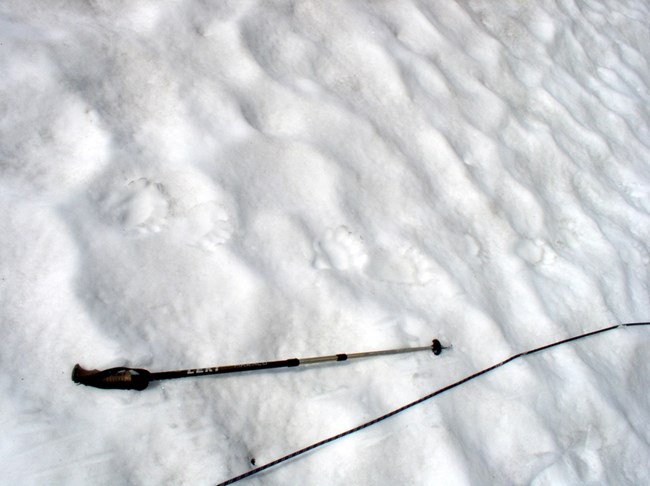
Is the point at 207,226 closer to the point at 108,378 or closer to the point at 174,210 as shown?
the point at 174,210

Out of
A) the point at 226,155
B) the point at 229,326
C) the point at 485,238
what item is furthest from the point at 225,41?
the point at 485,238

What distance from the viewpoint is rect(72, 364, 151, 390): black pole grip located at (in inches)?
65.7

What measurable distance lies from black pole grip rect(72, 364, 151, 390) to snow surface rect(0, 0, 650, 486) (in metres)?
0.05

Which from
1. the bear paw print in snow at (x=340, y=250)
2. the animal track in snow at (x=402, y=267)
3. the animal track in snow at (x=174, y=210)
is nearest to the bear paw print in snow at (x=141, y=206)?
the animal track in snow at (x=174, y=210)

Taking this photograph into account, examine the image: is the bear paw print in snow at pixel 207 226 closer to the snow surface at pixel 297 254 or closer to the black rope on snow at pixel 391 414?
the snow surface at pixel 297 254

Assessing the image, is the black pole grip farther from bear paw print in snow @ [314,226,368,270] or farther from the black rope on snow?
bear paw print in snow @ [314,226,368,270]

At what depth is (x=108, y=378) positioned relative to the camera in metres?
1.68

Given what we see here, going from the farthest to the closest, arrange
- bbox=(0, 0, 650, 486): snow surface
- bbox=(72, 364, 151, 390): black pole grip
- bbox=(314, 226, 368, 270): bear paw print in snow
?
bbox=(314, 226, 368, 270): bear paw print in snow < bbox=(0, 0, 650, 486): snow surface < bbox=(72, 364, 151, 390): black pole grip

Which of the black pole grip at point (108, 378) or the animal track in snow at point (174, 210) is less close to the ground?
Answer: the animal track in snow at point (174, 210)

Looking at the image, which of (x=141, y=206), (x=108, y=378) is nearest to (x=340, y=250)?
(x=141, y=206)

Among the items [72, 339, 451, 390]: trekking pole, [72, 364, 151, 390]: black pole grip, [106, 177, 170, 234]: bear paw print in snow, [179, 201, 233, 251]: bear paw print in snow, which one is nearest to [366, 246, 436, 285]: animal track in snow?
[72, 339, 451, 390]: trekking pole

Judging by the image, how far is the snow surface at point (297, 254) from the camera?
1787mm

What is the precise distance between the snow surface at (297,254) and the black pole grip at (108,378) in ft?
0.16

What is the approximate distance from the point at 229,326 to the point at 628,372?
2.07 metres
